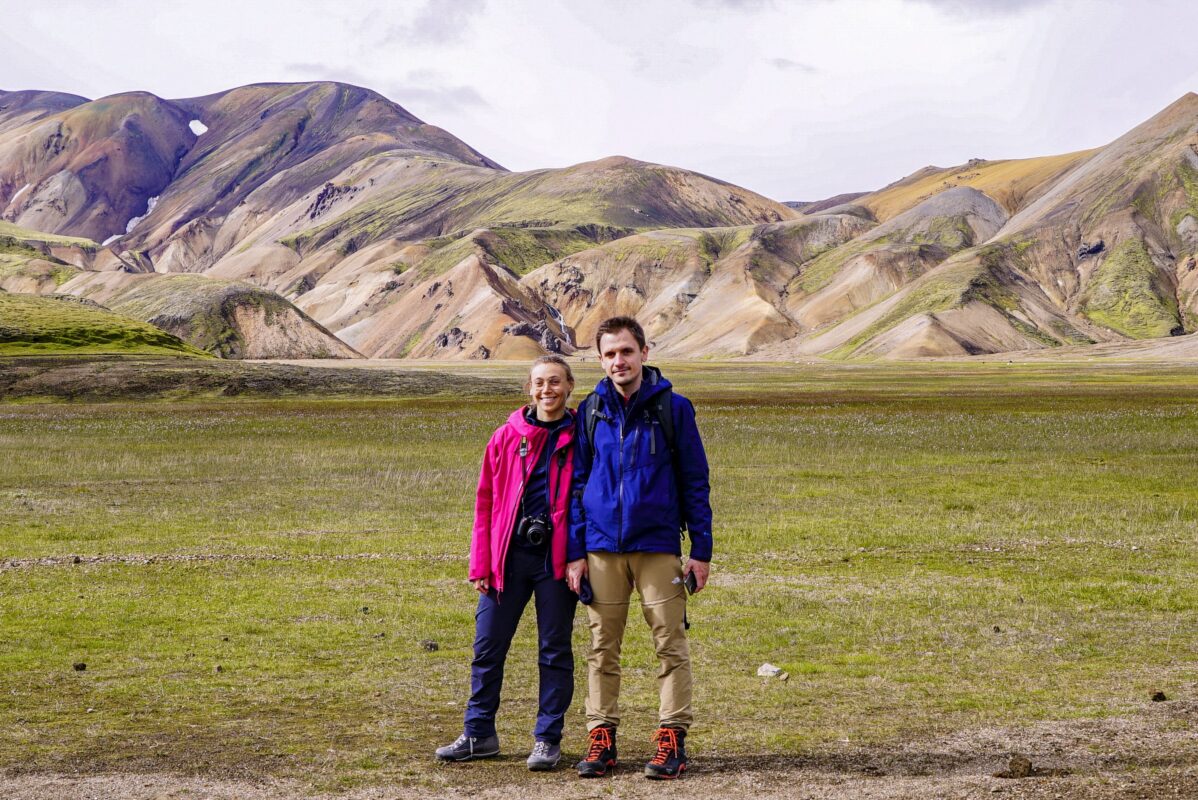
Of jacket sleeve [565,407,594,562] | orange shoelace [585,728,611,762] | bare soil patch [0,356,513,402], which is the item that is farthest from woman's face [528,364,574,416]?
bare soil patch [0,356,513,402]

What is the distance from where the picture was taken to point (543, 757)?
8.84 m

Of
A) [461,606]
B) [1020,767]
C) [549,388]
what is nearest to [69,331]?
[461,606]

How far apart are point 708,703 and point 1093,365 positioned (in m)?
151

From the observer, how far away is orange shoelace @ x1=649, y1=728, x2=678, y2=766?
8555 mm

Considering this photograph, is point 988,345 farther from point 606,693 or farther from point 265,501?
point 606,693

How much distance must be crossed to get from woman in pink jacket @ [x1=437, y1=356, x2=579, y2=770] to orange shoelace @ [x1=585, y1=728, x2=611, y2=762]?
12.5 inches

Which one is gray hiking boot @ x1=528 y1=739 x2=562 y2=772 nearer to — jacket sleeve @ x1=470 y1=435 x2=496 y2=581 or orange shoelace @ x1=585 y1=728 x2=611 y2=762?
orange shoelace @ x1=585 y1=728 x2=611 y2=762

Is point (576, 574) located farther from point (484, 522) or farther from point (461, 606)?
point (461, 606)

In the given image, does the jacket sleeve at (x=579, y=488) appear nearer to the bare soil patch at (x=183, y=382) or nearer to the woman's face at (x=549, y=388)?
the woman's face at (x=549, y=388)

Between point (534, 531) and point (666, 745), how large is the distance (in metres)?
1.88

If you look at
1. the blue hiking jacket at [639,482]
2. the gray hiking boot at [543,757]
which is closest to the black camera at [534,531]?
the blue hiking jacket at [639,482]

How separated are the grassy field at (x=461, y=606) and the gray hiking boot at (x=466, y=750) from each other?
0.79 ft

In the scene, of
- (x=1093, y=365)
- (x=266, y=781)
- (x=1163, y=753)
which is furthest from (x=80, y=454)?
(x=1093, y=365)

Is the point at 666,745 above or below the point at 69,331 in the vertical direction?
below
